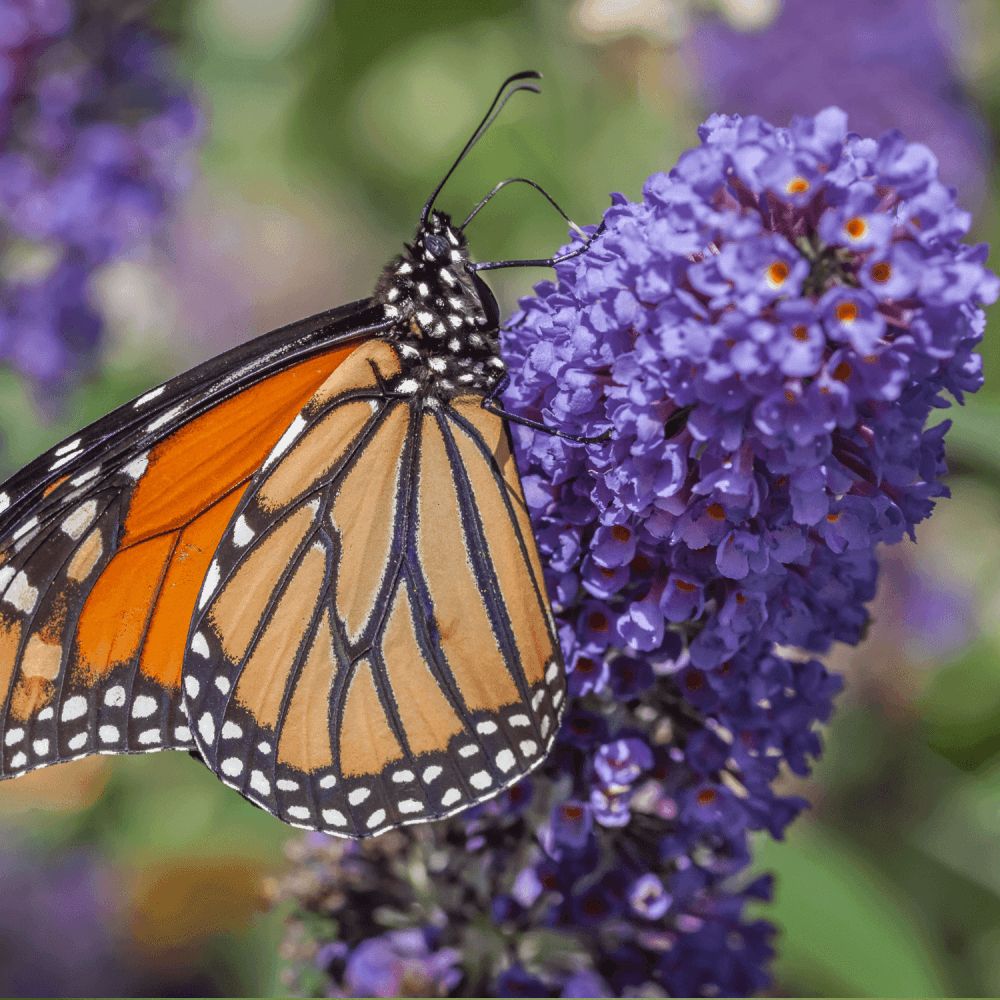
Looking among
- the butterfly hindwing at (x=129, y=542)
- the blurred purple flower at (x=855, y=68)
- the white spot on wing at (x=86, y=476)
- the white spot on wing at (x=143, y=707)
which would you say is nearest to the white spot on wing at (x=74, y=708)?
the butterfly hindwing at (x=129, y=542)

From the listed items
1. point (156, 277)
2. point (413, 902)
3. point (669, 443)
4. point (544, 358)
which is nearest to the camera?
point (669, 443)

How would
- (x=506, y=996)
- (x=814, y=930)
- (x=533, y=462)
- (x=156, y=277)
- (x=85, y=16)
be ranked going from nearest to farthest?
(x=533, y=462) → (x=506, y=996) → (x=814, y=930) → (x=85, y=16) → (x=156, y=277)

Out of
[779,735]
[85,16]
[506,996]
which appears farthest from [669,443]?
[85,16]

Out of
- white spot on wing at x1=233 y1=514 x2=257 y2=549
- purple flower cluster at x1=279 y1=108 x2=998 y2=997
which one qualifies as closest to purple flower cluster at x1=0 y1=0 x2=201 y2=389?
white spot on wing at x1=233 y1=514 x2=257 y2=549

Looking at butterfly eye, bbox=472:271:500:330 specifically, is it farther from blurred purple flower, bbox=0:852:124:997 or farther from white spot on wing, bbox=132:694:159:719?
blurred purple flower, bbox=0:852:124:997

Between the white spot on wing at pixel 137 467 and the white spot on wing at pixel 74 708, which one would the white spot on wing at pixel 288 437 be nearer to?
the white spot on wing at pixel 137 467

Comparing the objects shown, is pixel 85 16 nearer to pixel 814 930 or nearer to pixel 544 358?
pixel 544 358

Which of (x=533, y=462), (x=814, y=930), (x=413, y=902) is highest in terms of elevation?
(x=533, y=462)
